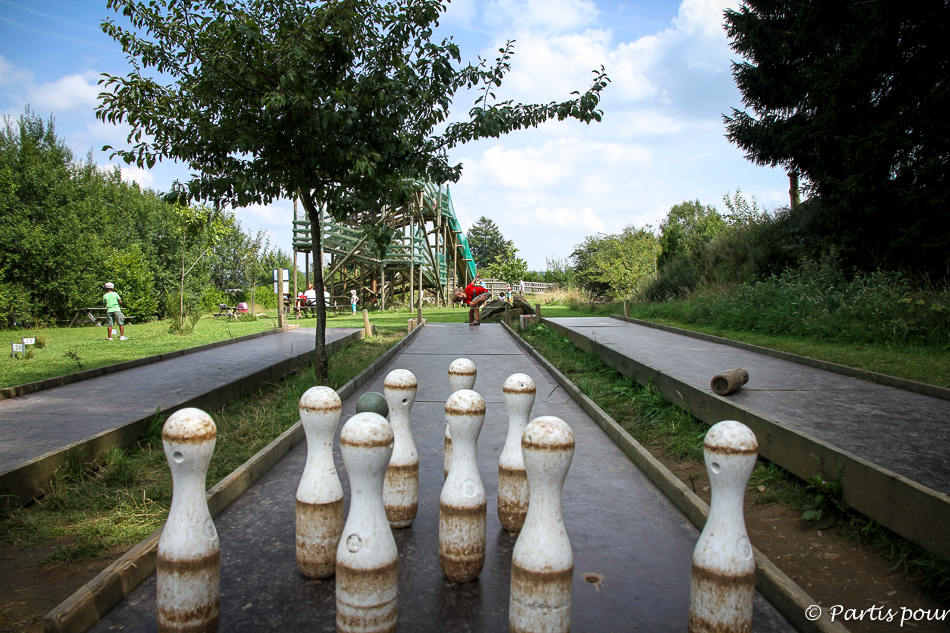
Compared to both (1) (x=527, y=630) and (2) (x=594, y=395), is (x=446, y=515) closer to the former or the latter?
(1) (x=527, y=630)

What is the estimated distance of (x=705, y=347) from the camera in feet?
28.0

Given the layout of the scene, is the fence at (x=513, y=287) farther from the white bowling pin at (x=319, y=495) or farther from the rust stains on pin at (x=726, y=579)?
the rust stains on pin at (x=726, y=579)

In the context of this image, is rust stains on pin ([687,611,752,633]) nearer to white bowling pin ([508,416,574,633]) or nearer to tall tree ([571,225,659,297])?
white bowling pin ([508,416,574,633])

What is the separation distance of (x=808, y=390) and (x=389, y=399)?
419cm

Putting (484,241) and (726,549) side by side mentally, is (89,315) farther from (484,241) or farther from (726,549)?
(484,241)

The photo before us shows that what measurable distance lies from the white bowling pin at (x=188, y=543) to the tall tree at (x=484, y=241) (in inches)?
2546

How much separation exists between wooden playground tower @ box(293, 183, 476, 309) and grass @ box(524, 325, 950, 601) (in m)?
14.6

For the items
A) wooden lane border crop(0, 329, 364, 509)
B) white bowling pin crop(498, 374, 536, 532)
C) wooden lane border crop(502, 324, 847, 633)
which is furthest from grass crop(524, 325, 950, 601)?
wooden lane border crop(0, 329, 364, 509)

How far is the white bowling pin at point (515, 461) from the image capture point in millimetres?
2273

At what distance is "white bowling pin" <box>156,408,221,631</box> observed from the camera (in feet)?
5.26

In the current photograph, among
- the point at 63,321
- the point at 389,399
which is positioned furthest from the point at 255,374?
the point at 63,321

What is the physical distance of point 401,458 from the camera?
94.1 inches

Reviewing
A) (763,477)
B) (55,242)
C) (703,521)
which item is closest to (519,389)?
(703,521)

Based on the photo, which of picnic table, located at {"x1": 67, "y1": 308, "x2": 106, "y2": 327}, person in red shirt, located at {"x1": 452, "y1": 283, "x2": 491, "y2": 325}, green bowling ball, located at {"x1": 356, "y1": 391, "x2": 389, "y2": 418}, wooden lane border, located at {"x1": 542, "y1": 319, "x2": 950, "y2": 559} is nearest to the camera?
wooden lane border, located at {"x1": 542, "y1": 319, "x2": 950, "y2": 559}
